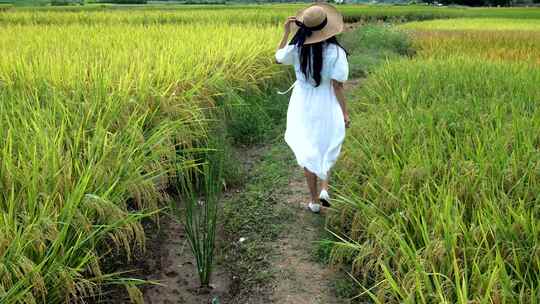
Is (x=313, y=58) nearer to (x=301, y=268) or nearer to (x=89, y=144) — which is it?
(x=301, y=268)

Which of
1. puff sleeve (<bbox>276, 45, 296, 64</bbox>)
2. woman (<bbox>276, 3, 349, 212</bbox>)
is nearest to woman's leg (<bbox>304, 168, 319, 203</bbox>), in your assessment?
woman (<bbox>276, 3, 349, 212</bbox>)

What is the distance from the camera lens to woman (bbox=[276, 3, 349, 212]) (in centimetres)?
314

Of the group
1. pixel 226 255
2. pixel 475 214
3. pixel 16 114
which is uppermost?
pixel 16 114

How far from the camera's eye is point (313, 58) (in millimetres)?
3172

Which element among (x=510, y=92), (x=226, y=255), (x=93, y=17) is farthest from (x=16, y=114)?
(x=93, y=17)

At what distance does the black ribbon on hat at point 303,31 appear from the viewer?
3.11 m

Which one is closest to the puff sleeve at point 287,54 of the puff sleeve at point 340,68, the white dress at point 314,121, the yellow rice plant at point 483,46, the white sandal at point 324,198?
the white dress at point 314,121

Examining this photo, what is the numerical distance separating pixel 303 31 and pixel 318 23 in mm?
114

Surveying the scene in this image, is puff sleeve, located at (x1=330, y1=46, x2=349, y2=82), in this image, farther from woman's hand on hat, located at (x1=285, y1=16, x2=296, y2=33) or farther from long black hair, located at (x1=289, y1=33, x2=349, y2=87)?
woman's hand on hat, located at (x1=285, y1=16, x2=296, y2=33)

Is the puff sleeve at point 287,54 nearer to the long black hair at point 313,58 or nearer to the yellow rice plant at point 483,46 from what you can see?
the long black hair at point 313,58

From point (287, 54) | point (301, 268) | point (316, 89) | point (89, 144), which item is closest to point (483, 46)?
point (316, 89)

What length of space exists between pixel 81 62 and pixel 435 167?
306cm

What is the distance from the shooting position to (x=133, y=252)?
2.90 meters

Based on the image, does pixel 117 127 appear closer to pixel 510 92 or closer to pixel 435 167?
pixel 435 167
